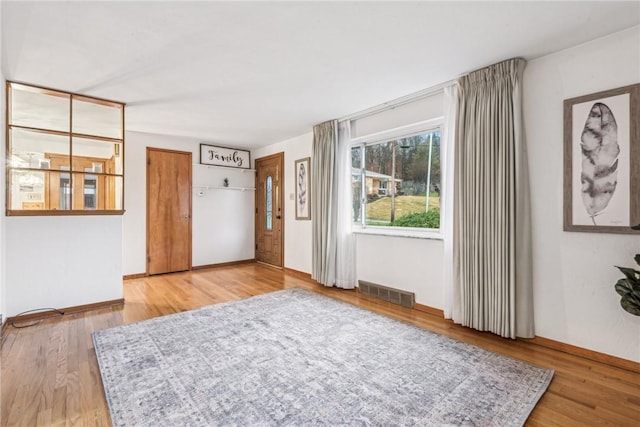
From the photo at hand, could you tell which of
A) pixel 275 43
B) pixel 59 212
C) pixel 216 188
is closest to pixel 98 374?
pixel 59 212

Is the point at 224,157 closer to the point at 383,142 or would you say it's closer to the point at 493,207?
the point at 383,142

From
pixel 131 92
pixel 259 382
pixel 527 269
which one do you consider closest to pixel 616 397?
pixel 527 269

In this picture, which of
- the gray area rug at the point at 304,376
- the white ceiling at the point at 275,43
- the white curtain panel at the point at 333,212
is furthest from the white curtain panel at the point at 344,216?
the gray area rug at the point at 304,376

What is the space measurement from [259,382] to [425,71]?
2.99 meters

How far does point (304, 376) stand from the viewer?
6.72ft

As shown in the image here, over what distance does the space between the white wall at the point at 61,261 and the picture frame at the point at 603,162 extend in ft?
15.7

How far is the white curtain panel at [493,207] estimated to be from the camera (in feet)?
8.48

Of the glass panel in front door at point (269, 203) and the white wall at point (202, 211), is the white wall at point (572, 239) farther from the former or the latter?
the white wall at point (202, 211)

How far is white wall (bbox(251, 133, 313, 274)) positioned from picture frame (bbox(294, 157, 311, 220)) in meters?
0.10

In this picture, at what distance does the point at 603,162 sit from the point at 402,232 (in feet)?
6.47

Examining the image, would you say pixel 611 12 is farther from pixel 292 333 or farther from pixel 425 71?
pixel 292 333

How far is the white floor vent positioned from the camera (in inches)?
138

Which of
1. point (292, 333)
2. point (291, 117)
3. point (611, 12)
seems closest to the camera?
point (611, 12)

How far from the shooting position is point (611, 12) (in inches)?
77.7
